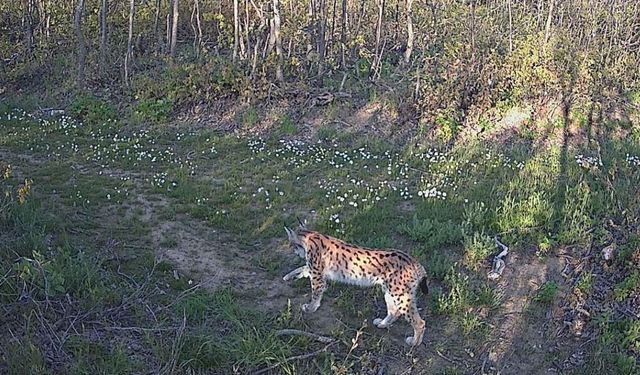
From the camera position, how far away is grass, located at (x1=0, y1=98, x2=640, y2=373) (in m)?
6.00

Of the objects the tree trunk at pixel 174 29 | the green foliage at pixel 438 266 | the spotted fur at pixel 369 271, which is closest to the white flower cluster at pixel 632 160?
the green foliage at pixel 438 266

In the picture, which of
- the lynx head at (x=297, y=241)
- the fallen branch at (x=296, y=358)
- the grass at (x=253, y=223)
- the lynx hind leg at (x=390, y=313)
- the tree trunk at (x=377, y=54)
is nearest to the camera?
the fallen branch at (x=296, y=358)

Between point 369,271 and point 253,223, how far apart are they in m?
3.03

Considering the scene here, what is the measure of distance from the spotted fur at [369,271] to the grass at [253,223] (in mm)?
376

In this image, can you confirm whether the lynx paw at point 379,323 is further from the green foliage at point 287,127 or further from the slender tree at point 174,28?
the slender tree at point 174,28

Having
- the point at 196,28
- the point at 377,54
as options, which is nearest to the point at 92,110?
the point at 196,28

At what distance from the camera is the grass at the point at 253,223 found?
236 inches

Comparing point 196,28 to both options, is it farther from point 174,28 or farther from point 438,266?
point 438,266

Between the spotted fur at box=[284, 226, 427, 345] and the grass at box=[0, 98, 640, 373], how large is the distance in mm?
376

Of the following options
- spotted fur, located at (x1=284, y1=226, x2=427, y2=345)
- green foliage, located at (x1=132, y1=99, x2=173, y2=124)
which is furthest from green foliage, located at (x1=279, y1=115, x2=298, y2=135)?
spotted fur, located at (x1=284, y1=226, x2=427, y2=345)

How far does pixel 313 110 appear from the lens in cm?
1459

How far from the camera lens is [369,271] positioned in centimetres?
670

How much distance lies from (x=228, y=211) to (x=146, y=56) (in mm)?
10602

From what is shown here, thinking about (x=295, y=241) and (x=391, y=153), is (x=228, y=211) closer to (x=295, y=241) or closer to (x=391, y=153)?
(x=295, y=241)
